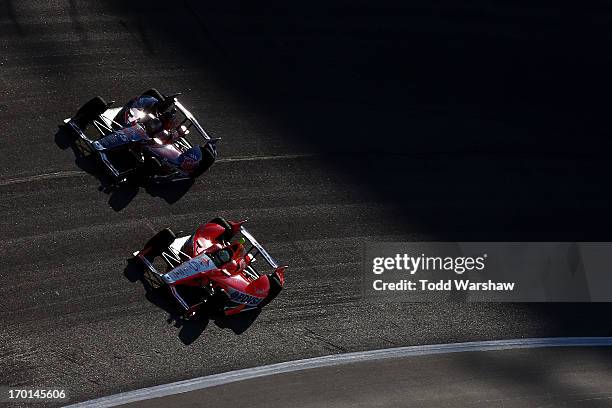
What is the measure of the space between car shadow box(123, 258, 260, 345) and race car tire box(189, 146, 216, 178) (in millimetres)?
2644

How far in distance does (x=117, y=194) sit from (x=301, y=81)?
591cm

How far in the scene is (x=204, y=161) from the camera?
74.3ft

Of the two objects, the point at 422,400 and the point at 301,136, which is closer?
the point at 422,400

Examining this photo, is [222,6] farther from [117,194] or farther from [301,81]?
[117,194]

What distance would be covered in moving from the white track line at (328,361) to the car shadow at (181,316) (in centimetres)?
94

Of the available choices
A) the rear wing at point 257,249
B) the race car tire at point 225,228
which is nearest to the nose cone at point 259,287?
the rear wing at point 257,249

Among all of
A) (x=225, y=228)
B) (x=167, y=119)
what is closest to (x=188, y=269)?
(x=225, y=228)

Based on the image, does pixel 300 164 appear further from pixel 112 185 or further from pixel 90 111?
pixel 90 111

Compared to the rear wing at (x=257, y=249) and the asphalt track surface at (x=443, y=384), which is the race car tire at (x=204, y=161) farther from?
the asphalt track surface at (x=443, y=384)

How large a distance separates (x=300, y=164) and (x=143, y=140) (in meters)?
3.86

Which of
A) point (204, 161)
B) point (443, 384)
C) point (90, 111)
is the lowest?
point (443, 384)

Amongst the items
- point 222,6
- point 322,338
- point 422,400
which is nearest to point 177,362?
point 322,338

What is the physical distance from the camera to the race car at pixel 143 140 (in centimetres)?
2209

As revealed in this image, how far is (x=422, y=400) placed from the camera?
20.9m
